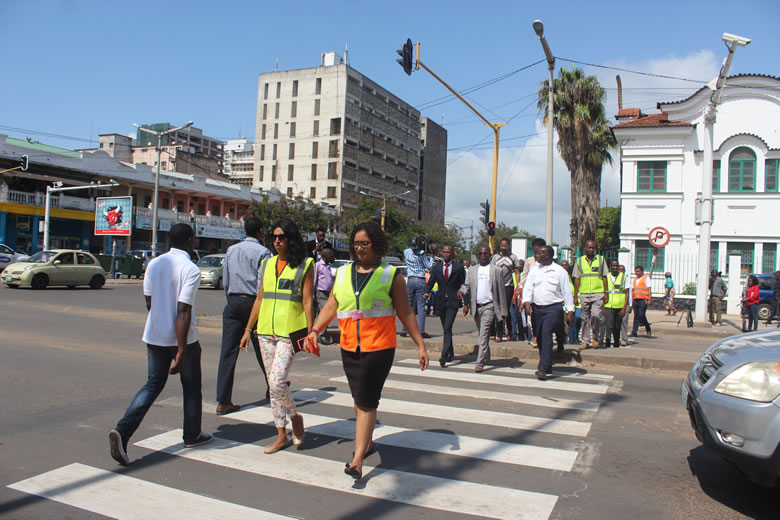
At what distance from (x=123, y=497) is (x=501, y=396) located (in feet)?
14.5

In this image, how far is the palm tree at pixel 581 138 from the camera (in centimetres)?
2827

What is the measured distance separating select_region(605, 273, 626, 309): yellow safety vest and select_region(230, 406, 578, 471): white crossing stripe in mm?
7413

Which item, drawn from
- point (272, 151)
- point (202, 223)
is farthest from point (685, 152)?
point (272, 151)

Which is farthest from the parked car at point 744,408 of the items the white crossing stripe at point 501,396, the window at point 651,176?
the window at point 651,176

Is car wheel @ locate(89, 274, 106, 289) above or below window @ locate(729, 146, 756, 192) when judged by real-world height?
below

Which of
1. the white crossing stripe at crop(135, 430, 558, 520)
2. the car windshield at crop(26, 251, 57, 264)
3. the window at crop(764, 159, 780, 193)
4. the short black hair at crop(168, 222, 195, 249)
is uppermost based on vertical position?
the window at crop(764, 159, 780, 193)

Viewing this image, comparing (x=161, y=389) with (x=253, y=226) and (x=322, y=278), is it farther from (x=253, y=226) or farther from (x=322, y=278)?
(x=322, y=278)

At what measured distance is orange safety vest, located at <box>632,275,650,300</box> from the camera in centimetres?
1437

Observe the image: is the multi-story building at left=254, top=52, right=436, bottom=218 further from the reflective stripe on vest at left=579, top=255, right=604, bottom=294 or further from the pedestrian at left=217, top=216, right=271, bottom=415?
the pedestrian at left=217, top=216, right=271, bottom=415

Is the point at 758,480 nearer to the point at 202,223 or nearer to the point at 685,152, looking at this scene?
the point at 685,152

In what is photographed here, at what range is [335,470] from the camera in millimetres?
4512

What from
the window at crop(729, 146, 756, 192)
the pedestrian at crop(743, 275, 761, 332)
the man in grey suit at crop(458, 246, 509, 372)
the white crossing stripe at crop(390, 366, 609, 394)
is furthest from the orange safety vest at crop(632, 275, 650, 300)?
the window at crop(729, 146, 756, 192)

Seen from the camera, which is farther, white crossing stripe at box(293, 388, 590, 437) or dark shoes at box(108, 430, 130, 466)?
white crossing stripe at box(293, 388, 590, 437)

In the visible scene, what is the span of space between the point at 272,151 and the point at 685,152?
58.0m
